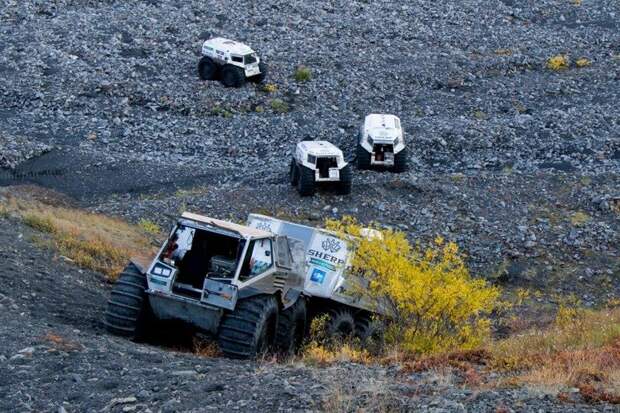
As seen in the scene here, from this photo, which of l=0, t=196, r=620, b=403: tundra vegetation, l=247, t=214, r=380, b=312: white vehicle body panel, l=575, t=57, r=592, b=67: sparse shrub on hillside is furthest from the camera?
l=575, t=57, r=592, b=67: sparse shrub on hillside

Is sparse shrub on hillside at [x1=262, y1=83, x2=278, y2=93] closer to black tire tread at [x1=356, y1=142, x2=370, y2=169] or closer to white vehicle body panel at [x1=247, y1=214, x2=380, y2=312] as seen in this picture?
black tire tread at [x1=356, y1=142, x2=370, y2=169]

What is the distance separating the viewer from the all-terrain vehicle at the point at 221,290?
11898 millimetres

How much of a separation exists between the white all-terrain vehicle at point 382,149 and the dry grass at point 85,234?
24.4ft

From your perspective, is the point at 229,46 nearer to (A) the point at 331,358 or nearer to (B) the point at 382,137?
(B) the point at 382,137

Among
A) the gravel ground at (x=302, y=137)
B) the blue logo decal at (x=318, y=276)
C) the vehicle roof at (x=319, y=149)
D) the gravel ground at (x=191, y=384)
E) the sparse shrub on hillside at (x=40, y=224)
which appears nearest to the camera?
the gravel ground at (x=191, y=384)

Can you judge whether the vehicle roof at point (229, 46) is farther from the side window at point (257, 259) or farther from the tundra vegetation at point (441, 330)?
the side window at point (257, 259)

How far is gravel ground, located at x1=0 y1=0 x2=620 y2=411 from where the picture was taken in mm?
10047

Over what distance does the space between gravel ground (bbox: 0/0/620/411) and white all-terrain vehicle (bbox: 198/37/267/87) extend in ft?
1.66

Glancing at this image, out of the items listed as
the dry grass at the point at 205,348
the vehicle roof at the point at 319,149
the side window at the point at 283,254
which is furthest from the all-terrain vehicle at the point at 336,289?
the vehicle roof at the point at 319,149

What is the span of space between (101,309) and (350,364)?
4396 mm

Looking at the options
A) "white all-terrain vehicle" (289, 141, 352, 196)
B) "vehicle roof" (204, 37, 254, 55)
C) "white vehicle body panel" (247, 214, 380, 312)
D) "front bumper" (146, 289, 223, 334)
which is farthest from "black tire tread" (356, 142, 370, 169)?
"front bumper" (146, 289, 223, 334)

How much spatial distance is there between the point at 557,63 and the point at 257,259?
91.8 ft

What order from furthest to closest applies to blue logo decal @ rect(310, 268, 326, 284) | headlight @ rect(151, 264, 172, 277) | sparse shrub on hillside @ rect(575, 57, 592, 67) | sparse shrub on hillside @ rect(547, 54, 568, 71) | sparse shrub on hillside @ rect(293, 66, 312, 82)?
sparse shrub on hillside @ rect(575, 57, 592, 67) → sparse shrub on hillside @ rect(547, 54, 568, 71) → sparse shrub on hillside @ rect(293, 66, 312, 82) → blue logo decal @ rect(310, 268, 326, 284) → headlight @ rect(151, 264, 172, 277)

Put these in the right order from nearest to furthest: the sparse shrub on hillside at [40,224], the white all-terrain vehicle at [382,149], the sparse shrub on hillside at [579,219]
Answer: the sparse shrub on hillside at [40,224], the sparse shrub on hillside at [579,219], the white all-terrain vehicle at [382,149]
